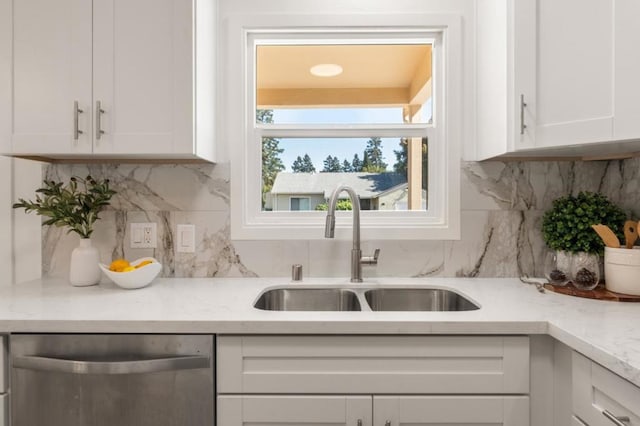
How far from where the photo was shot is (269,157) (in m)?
1.81

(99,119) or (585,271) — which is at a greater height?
(99,119)

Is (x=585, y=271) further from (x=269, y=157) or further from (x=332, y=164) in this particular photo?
(x=269, y=157)

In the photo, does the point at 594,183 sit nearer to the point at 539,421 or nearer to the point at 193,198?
the point at 539,421

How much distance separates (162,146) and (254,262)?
2.12 feet

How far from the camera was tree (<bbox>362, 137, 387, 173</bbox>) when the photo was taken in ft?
5.91

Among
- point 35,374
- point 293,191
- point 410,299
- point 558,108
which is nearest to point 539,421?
point 410,299

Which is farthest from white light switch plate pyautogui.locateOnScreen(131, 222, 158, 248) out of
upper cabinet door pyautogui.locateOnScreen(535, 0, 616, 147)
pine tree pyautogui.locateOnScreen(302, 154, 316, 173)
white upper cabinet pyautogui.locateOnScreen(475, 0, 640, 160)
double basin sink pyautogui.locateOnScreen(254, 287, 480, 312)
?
upper cabinet door pyautogui.locateOnScreen(535, 0, 616, 147)

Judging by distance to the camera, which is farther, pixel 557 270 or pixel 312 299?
pixel 312 299

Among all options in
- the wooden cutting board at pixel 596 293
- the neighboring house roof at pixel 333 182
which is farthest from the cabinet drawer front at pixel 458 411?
the neighboring house roof at pixel 333 182

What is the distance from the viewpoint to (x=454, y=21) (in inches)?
65.6

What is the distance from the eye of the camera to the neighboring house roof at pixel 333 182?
1.80 metres

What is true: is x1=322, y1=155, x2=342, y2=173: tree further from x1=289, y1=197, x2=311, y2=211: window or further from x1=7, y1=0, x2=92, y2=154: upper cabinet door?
x1=7, y1=0, x2=92, y2=154: upper cabinet door

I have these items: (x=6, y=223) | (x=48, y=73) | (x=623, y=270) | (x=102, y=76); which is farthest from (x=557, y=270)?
(x=6, y=223)

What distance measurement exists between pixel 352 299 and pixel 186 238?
804 millimetres
